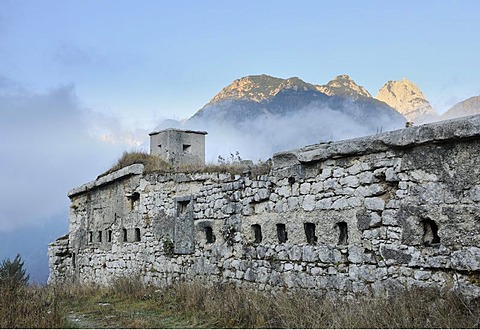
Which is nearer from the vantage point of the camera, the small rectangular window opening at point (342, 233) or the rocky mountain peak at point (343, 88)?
the small rectangular window opening at point (342, 233)

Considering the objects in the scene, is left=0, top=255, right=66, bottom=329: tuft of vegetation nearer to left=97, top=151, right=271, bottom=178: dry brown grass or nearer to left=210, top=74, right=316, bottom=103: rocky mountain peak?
left=97, top=151, right=271, bottom=178: dry brown grass

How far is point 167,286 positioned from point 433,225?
655 centimetres

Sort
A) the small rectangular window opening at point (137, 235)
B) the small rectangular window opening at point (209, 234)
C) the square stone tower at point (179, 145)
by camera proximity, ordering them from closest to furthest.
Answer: the small rectangular window opening at point (209, 234) → the small rectangular window opening at point (137, 235) → the square stone tower at point (179, 145)

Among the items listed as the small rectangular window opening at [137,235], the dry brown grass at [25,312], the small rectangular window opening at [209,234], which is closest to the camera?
the dry brown grass at [25,312]

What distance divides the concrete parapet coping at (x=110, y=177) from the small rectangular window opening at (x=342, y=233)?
7466 millimetres

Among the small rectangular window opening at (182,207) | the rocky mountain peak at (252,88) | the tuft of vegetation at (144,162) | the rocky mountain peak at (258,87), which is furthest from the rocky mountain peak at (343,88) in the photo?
the small rectangular window opening at (182,207)

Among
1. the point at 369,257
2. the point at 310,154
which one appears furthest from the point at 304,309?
the point at 310,154

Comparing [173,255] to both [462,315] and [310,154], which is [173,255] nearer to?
[310,154]

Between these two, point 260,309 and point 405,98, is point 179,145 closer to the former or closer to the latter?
point 260,309

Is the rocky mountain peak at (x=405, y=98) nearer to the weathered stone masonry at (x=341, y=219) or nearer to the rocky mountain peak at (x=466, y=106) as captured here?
the rocky mountain peak at (x=466, y=106)

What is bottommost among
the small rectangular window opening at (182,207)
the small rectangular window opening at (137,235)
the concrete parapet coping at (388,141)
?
the small rectangular window opening at (137,235)

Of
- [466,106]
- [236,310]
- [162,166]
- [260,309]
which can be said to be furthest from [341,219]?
[466,106]

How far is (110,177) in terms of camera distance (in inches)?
576

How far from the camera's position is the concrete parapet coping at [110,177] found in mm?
13461
